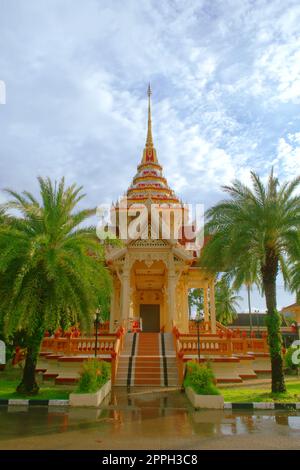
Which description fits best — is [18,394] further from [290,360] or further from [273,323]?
[290,360]

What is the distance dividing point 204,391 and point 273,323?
436cm

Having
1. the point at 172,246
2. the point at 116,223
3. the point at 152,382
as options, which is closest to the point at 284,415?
the point at 152,382

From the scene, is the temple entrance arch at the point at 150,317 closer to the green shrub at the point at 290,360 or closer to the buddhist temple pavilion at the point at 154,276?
the buddhist temple pavilion at the point at 154,276

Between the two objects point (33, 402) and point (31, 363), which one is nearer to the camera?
point (33, 402)

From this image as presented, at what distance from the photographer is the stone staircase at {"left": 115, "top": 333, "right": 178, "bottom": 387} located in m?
17.3

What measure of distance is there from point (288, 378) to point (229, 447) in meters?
14.8

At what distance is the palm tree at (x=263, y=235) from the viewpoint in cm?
1482

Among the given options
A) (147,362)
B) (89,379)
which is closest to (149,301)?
(147,362)

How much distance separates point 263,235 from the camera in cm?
1467

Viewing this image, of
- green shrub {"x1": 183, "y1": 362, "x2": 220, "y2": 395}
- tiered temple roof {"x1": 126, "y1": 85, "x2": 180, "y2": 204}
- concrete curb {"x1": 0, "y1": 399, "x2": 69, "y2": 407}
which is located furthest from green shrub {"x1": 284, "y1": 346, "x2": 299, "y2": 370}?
tiered temple roof {"x1": 126, "y1": 85, "x2": 180, "y2": 204}

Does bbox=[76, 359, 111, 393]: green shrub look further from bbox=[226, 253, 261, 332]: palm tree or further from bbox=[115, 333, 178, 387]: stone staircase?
bbox=[226, 253, 261, 332]: palm tree

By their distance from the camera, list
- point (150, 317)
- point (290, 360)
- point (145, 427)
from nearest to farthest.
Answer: point (145, 427)
point (290, 360)
point (150, 317)

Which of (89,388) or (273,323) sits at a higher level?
(273,323)

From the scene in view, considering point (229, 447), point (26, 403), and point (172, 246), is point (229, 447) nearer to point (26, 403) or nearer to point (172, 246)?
point (26, 403)
